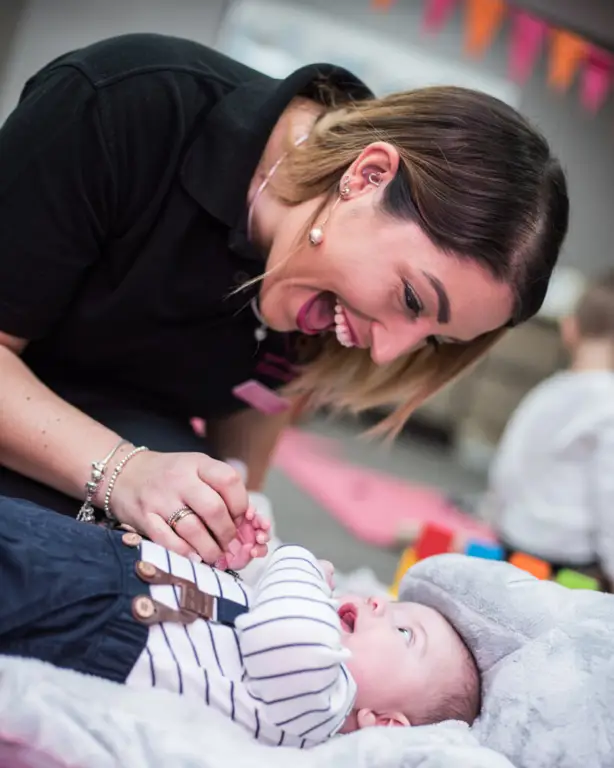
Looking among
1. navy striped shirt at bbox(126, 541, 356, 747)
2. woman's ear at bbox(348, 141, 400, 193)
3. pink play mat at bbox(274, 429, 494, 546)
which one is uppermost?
woman's ear at bbox(348, 141, 400, 193)

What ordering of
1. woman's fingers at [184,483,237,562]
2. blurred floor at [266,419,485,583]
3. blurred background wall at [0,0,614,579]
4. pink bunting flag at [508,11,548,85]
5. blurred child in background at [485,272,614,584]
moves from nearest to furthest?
woman's fingers at [184,483,237,562] < blurred child in background at [485,272,614,584] < blurred floor at [266,419,485,583] < blurred background wall at [0,0,614,579] < pink bunting flag at [508,11,548,85]

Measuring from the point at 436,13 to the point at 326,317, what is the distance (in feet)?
10.1

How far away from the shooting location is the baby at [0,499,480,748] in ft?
2.34

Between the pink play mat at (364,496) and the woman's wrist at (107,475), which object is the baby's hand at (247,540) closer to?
the woman's wrist at (107,475)

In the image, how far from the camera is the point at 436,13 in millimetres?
3662

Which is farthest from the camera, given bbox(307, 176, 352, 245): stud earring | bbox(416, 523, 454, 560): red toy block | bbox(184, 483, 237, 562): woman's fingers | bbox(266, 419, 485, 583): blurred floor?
bbox(266, 419, 485, 583): blurred floor

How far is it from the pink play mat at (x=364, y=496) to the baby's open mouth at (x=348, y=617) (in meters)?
1.38

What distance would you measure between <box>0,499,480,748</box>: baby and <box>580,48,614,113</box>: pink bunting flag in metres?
3.51

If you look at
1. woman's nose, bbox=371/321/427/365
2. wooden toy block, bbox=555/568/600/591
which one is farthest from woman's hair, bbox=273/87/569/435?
wooden toy block, bbox=555/568/600/591

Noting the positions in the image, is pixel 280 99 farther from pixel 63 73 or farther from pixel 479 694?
pixel 479 694

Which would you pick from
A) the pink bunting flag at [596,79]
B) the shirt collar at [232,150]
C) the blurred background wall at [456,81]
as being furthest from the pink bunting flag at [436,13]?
the shirt collar at [232,150]

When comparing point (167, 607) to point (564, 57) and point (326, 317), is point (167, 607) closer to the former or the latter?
point (326, 317)

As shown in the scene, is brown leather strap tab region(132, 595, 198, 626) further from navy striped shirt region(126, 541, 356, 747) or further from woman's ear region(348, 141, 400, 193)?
woman's ear region(348, 141, 400, 193)

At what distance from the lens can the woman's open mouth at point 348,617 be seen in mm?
887
